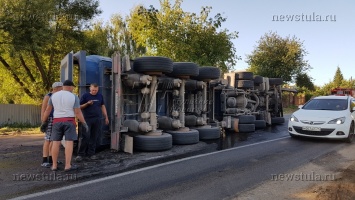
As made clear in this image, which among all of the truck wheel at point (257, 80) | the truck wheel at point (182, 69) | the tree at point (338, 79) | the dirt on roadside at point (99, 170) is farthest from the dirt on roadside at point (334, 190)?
the tree at point (338, 79)

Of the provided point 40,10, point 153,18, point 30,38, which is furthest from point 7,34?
point 153,18

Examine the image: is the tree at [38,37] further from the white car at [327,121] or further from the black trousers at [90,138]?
the white car at [327,121]

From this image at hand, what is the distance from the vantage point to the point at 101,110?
665 centimetres

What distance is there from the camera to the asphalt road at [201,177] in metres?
4.09

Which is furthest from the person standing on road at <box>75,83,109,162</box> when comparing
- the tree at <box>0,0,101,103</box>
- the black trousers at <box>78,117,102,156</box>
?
the tree at <box>0,0,101,103</box>

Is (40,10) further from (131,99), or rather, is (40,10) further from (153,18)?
(131,99)

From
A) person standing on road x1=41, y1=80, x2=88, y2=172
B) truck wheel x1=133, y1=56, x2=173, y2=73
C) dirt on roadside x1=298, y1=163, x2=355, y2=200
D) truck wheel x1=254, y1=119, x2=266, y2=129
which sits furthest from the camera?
truck wheel x1=254, y1=119, x2=266, y2=129

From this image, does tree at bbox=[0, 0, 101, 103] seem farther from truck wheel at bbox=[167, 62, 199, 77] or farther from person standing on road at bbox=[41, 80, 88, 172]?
person standing on road at bbox=[41, 80, 88, 172]

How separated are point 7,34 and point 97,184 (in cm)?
1377

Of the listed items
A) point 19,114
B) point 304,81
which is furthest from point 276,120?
point 304,81

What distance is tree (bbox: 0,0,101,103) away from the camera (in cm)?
1503

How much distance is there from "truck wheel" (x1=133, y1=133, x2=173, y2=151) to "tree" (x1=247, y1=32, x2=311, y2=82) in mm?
27695

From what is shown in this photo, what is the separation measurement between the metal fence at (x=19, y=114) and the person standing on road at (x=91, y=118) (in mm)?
13320

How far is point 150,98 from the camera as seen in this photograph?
7.51 meters
